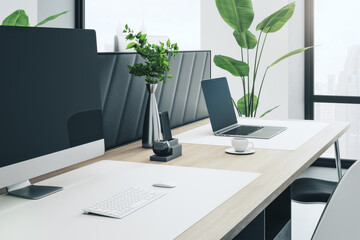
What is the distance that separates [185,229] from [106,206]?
0.22 m

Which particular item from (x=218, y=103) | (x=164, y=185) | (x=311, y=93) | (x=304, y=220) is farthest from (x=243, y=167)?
(x=311, y=93)

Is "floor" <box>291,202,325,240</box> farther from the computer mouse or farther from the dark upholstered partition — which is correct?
the computer mouse

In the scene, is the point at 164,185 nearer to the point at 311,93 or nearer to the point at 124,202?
the point at 124,202

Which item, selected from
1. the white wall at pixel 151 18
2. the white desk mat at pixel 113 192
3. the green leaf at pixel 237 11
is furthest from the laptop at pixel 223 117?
the white wall at pixel 151 18

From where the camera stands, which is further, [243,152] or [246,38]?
[246,38]

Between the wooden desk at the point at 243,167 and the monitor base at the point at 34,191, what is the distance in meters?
0.12

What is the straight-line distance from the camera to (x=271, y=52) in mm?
3947

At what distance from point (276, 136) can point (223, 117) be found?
0.26m

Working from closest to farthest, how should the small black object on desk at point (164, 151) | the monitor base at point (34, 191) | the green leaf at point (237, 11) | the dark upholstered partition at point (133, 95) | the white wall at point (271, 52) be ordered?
the monitor base at point (34, 191)
the small black object on desk at point (164, 151)
the dark upholstered partition at point (133, 95)
the green leaf at point (237, 11)
the white wall at point (271, 52)

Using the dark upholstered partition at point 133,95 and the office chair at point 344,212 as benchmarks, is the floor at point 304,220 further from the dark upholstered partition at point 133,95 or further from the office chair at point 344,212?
the office chair at point 344,212

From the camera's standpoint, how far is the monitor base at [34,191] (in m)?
1.26

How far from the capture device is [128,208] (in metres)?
1.14

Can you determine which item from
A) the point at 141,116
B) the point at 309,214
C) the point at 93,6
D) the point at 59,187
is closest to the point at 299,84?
the point at 309,214

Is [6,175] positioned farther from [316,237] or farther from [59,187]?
[316,237]
